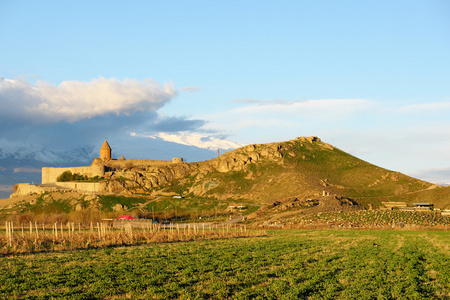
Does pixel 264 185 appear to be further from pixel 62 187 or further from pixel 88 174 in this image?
pixel 62 187

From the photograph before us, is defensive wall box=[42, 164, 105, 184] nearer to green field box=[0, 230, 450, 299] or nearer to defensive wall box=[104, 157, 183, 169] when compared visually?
defensive wall box=[104, 157, 183, 169]

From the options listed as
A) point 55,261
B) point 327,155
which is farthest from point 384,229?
point 327,155

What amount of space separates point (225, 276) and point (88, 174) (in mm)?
148954

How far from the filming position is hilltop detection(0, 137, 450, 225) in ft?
397

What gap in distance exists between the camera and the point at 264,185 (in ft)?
470

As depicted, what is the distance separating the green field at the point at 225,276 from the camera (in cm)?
1923

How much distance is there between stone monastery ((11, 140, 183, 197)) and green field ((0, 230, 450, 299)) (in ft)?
389

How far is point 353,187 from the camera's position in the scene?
459 feet

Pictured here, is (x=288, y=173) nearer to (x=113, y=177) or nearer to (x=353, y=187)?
(x=353, y=187)

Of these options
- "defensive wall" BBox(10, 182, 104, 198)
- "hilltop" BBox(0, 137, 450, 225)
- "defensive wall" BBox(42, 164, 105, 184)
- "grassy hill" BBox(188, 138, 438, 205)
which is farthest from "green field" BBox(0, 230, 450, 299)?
"defensive wall" BBox(42, 164, 105, 184)

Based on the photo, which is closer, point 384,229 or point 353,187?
point 384,229

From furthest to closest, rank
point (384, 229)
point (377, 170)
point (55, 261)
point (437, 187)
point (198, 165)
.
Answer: point (198, 165)
point (377, 170)
point (437, 187)
point (384, 229)
point (55, 261)

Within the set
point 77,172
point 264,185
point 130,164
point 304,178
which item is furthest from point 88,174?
point 304,178

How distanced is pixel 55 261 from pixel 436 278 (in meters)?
24.4
